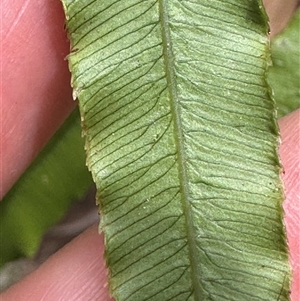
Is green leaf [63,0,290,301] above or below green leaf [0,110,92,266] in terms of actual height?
below

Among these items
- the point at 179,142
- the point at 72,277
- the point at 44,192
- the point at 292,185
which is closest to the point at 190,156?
the point at 179,142

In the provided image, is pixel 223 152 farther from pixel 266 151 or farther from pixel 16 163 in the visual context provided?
pixel 16 163

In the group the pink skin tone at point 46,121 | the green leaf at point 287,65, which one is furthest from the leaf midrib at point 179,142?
the green leaf at point 287,65

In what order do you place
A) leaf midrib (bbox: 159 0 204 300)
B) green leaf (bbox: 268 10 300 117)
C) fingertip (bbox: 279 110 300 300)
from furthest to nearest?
green leaf (bbox: 268 10 300 117)
fingertip (bbox: 279 110 300 300)
leaf midrib (bbox: 159 0 204 300)

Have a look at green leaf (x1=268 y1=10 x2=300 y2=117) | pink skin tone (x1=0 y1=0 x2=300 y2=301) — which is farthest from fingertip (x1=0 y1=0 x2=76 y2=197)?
green leaf (x1=268 y1=10 x2=300 y2=117)

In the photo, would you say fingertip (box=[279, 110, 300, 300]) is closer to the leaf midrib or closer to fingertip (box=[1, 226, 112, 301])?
the leaf midrib

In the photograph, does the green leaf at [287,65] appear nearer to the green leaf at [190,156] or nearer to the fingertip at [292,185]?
the fingertip at [292,185]

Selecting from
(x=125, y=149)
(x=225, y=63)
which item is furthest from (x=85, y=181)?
(x=225, y=63)
